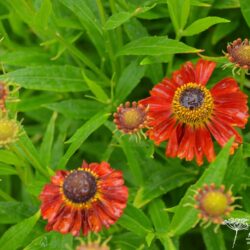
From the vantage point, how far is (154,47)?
4.97 feet

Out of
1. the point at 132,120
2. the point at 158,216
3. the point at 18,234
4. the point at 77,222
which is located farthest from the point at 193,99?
the point at 18,234

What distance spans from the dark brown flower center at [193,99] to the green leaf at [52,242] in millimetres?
437

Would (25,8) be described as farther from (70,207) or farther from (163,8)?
(70,207)

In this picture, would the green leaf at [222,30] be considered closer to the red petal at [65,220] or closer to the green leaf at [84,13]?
the green leaf at [84,13]

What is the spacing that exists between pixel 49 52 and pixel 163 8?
42 cm

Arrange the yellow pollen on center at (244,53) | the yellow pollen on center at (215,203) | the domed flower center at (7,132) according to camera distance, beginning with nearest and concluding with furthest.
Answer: the yellow pollen on center at (215,203)
the domed flower center at (7,132)
the yellow pollen on center at (244,53)

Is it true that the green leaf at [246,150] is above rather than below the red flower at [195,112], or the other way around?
below

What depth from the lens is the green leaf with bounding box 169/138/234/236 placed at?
1.14 m

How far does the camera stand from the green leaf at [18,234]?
1.42 meters

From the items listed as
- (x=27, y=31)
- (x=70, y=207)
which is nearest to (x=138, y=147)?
(x=70, y=207)

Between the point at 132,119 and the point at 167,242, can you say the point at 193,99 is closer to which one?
the point at 132,119

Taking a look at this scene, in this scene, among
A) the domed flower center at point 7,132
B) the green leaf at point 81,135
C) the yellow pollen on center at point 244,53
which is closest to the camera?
the domed flower center at point 7,132

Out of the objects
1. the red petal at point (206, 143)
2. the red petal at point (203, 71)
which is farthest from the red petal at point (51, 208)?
the red petal at point (203, 71)

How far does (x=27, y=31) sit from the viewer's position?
2115 mm
